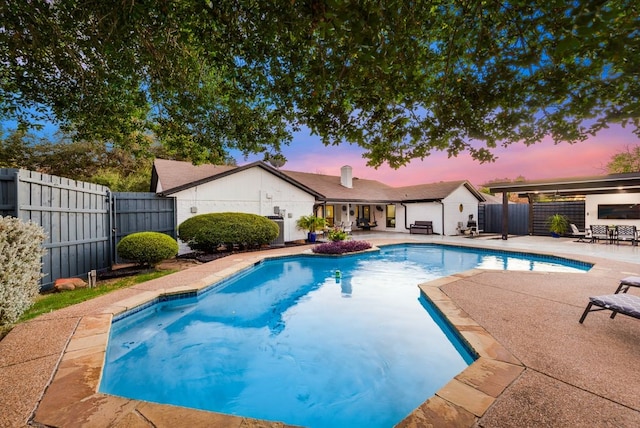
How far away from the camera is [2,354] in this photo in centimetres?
368

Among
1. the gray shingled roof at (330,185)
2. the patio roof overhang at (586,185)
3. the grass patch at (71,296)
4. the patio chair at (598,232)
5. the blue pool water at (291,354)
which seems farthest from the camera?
the patio chair at (598,232)

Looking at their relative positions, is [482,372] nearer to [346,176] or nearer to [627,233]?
[627,233]

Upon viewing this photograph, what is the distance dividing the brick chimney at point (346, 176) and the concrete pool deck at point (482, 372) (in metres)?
18.3

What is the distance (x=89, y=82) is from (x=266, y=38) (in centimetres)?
457

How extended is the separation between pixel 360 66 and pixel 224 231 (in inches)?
429

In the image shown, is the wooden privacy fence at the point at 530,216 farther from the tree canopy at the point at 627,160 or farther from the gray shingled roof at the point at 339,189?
the tree canopy at the point at 627,160

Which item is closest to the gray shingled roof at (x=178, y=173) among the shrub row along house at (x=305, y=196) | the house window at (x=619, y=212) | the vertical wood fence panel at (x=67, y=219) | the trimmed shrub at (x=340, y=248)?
the shrub row along house at (x=305, y=196)

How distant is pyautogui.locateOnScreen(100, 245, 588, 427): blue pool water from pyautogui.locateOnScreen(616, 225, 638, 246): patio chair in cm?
1521

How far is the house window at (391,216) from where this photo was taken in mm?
24188

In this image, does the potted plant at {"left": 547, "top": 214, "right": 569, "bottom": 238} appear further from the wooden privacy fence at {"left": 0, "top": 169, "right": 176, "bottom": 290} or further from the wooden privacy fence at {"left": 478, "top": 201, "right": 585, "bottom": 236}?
the wooden privacy fence at {"left": 0, "top": 169, "right": 176, "bottom": 290}

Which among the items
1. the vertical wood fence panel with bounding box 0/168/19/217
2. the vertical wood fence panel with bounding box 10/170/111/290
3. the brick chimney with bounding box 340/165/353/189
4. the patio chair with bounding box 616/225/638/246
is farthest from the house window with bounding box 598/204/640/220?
the vertical wood fence panel with bounding box 0/168/19/217

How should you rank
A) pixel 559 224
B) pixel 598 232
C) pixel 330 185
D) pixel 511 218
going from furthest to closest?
pixel 330 185 < pixel 511 218 < pixel 559 224 < pixel 598 232

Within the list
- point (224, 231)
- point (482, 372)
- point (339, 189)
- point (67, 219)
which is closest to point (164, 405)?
point (482, 372)

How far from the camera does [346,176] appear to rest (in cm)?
2395
